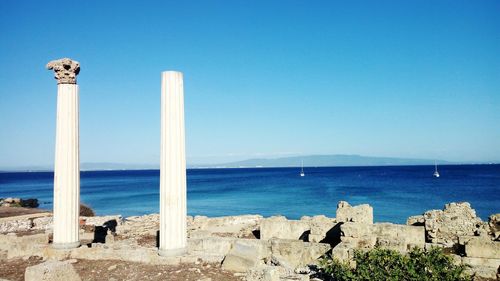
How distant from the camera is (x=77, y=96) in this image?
36.4ft

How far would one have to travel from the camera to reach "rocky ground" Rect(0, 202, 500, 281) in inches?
346

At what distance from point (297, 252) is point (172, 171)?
3.99 meters

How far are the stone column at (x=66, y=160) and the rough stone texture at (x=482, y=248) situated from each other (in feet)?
33.5

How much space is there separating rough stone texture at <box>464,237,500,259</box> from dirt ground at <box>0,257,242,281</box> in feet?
19.4

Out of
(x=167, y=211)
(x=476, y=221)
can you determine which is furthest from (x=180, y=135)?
(x=476, y=221)

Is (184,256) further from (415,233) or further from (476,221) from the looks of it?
(476,221)

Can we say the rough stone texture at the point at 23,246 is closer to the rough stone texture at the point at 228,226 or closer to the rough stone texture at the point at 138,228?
the rough stone texture at the point at 138,228

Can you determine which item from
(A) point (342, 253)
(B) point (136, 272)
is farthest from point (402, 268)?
(B) point (136, 272)

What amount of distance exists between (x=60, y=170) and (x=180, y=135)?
3.66m

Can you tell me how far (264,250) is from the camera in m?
10.9

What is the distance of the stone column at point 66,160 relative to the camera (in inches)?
420

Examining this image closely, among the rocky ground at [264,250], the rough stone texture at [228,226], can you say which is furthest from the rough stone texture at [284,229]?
the rough stone texture at [228,226]

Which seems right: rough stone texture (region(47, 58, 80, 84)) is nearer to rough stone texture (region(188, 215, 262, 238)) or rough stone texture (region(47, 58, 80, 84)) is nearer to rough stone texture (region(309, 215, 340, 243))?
rough stone texture (region(188, 215, 262, 238))

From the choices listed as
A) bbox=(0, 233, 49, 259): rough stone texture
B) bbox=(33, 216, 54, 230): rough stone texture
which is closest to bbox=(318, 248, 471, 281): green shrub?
bbox=(0, 233, 49, 259): rough stone texture
